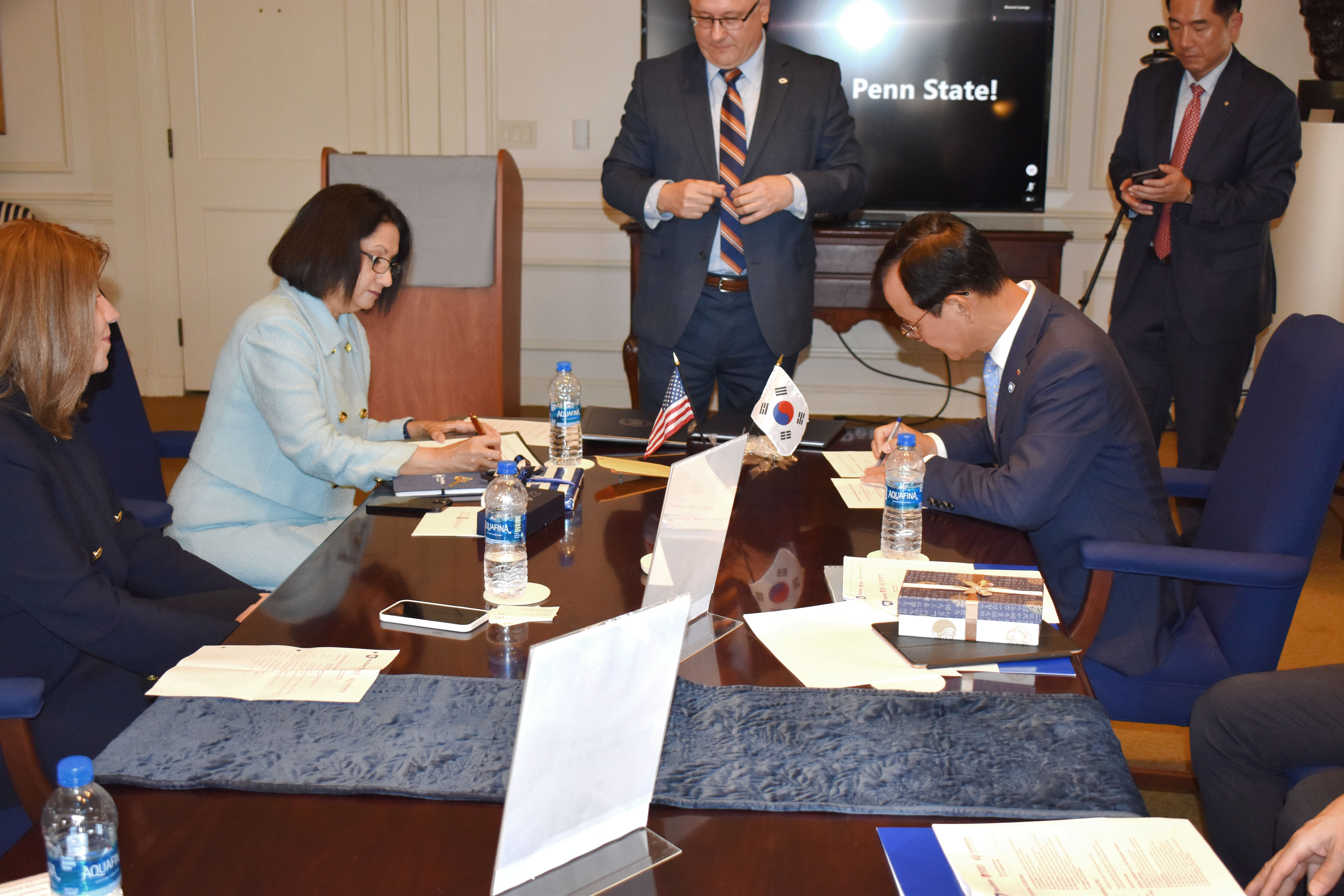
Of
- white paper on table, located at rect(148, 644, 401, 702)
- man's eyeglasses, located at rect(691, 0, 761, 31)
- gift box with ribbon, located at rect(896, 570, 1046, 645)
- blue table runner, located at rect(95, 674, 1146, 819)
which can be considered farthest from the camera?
man's eyeglasses, located at rect(691, 0, 761, 31)

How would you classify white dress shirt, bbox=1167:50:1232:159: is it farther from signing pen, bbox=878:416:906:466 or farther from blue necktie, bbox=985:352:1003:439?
signing pen, bbox=878:416:906:466

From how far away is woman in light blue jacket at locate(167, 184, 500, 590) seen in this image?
2.08 meters

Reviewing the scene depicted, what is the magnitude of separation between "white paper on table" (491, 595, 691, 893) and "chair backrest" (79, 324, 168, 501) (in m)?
1.53

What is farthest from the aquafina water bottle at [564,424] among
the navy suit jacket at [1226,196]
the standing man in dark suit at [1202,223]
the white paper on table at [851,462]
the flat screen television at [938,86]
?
the flat screen television at [938,86]

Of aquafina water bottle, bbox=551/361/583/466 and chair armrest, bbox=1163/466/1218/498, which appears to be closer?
chair armrest, bbox=1163/466/1218/498

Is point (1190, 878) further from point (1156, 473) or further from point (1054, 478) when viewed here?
point (1156, 473)

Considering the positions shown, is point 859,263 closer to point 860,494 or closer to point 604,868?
point 860,494

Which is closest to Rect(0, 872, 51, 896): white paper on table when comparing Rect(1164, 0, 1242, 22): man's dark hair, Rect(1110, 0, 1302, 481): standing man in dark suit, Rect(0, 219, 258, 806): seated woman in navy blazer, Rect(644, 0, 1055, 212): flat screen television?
Rect(0, 219, 258, 806): seated woman in navy blazer

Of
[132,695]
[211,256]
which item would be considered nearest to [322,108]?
[211,256]

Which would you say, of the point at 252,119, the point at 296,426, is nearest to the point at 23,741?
the point at 296,426

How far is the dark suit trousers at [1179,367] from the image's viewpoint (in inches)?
129

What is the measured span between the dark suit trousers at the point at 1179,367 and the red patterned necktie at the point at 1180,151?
2.0 inches

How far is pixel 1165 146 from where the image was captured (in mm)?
3398

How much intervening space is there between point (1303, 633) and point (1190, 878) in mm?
2527
